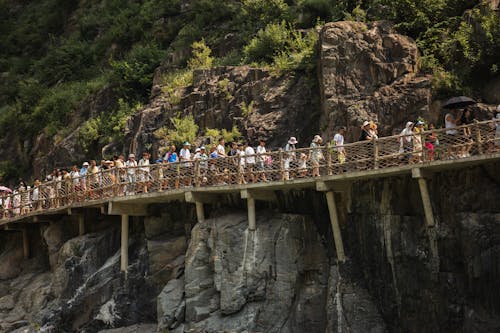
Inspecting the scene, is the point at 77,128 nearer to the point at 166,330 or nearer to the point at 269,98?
the point at 269,98

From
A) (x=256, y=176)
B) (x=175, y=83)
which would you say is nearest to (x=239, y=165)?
(x=256, y=176)

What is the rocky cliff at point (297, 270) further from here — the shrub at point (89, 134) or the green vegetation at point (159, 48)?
the shrub at point (89, 134)

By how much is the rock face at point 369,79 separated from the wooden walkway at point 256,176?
2974 millimetres

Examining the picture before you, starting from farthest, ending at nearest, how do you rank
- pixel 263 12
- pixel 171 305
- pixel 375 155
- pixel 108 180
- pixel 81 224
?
pixel 263 12 < pixel 81 224 < pixel 108 180 < pixel 171 305 < pixel 375 155

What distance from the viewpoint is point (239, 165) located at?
2236 cm

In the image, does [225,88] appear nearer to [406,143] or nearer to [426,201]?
[406,143]

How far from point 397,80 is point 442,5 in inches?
137

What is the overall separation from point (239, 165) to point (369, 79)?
6.25 m

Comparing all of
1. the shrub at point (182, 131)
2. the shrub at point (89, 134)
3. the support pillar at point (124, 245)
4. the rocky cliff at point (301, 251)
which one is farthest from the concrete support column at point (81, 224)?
the shrub at point (89, 134)

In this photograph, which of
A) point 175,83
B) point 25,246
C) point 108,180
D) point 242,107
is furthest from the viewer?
point 175,83

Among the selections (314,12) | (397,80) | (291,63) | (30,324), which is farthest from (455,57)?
(30,324)

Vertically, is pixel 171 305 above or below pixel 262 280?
below

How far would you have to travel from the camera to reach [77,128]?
115 ft

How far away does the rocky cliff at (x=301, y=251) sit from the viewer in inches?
770
